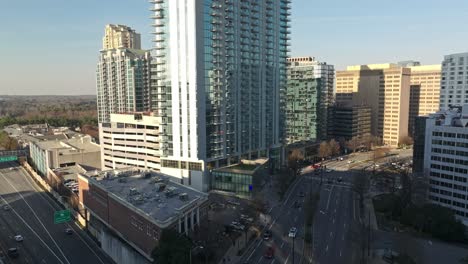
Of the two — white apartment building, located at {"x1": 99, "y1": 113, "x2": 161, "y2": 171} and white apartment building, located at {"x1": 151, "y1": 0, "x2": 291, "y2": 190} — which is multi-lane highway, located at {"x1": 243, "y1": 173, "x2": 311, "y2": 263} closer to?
white apartment building, located at {"x1": 151, "y1": 0, "x2": 291, "y2": 190}

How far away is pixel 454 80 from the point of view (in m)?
98.9

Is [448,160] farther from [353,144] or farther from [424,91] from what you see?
[424,91]

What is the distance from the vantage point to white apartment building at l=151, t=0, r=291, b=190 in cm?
7206

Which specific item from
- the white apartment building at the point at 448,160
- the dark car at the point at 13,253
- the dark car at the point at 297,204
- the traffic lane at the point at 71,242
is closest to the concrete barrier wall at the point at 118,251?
the traffic lane at the point at 71,242

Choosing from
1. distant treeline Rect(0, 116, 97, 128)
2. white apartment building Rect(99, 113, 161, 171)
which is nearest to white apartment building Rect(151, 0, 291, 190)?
white apartment building Rect(99, 113, 161, 171)

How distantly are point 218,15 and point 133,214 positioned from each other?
4636cm

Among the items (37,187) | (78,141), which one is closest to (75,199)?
(37,187)

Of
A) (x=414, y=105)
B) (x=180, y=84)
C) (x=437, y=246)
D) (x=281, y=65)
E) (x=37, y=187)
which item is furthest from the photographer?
(x=414, y=105)

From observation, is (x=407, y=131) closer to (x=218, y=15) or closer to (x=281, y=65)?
(x=281, y=65)

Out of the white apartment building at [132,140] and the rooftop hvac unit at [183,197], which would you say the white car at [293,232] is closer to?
the rooftop hvac unit at [183,197]

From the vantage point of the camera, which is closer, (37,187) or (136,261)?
(136,261)

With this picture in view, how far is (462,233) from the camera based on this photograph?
50.4 meters

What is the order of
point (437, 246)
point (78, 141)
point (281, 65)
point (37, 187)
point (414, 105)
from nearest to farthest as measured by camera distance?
point (437, 246) → point (37, 187) → point (281, 65) → point (78, 141) → point (414, 105)

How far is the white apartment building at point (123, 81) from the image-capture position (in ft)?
423
